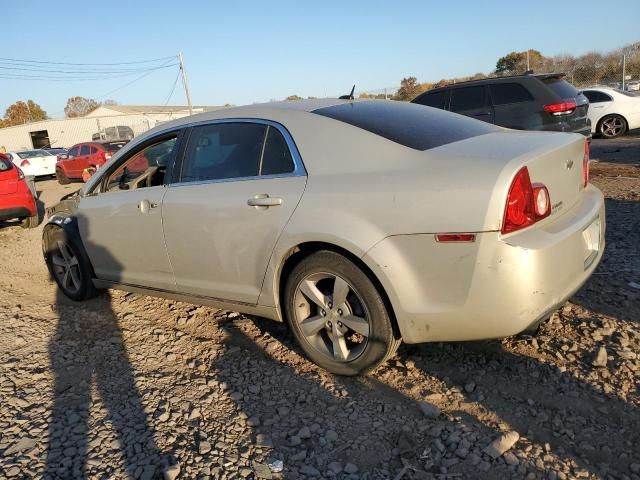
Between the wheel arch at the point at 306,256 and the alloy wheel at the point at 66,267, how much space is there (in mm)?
2468

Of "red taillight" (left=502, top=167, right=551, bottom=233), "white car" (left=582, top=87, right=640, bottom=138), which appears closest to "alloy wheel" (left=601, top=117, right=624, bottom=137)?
"white car" (left=582, top=87, right=640, bottom=138)

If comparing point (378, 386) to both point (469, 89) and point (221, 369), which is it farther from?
point (469, 89)

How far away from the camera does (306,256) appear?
10.2ft

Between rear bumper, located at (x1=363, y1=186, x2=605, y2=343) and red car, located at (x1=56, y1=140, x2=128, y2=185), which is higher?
red car, located at (x1=56, y1=140, x2=128, y2=185)

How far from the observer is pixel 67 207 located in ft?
15.9

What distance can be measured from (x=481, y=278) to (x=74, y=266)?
3.90 m

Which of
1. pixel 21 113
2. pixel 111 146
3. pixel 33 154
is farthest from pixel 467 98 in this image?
pixel 21 113

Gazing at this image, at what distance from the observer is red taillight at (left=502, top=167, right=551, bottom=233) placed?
8.12 ft

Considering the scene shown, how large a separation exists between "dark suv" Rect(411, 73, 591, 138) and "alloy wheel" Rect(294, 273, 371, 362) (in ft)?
22.5

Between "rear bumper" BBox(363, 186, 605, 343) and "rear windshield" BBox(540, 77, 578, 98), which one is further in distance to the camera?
"rear windshield" BBox(540, 77, 578, 98)

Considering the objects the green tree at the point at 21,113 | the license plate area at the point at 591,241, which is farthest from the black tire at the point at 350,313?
the green tree at the point at 21,113

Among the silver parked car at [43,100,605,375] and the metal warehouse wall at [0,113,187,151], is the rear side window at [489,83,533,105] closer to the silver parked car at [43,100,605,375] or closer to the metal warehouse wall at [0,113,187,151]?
the silver parked car at [43,100,605,375]

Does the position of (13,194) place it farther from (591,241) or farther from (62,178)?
(62,178)

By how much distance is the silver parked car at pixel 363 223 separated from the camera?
2539mm
